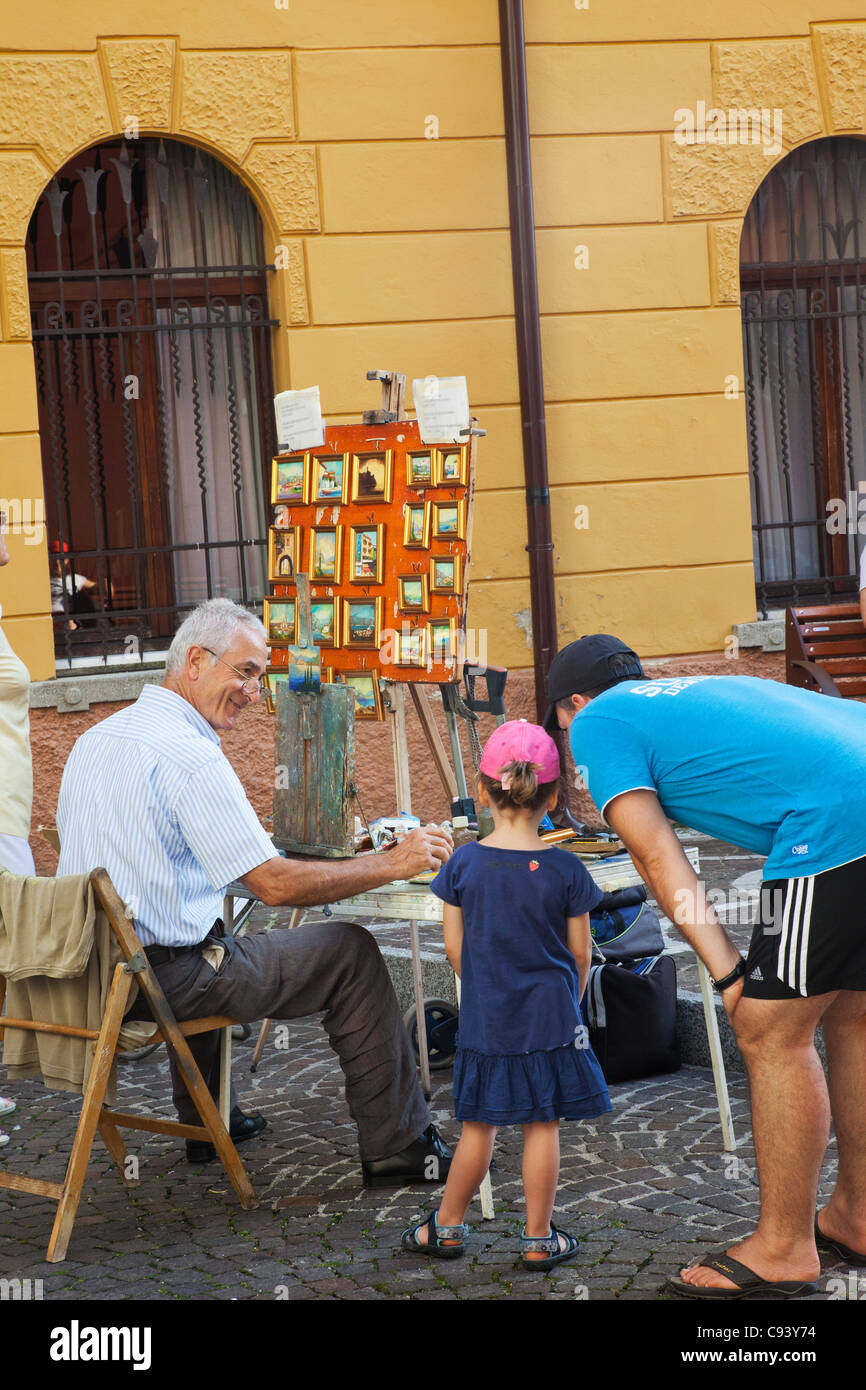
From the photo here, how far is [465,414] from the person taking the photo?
4617 millimetres

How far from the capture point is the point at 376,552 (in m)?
4.76

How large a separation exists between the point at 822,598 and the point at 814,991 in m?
5.64

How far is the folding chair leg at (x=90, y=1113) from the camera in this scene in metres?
3.34

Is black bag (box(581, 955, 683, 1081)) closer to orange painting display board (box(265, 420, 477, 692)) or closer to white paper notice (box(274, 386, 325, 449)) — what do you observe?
orange painting display board (box(265, 420, 477, 692))

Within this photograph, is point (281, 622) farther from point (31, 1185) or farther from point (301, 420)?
point (31, 1185)

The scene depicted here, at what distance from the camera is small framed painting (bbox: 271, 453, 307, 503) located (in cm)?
494

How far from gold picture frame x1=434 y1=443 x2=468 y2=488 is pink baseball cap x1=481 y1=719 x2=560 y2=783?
5.05 feet

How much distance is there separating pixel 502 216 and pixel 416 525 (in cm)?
329

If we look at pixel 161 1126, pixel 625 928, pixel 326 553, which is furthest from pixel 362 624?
pixel 161 1126

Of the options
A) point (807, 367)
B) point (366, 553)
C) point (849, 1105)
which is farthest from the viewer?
point (807, 367)

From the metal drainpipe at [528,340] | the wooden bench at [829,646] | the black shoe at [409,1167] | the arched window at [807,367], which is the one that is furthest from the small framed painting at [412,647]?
the arched window at [807,367]

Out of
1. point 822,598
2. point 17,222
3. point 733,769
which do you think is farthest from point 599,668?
point 822,598

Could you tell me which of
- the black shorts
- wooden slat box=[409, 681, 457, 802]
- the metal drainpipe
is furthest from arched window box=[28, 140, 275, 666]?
the black shorts

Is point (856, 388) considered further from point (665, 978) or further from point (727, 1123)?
point (727, 1123)
